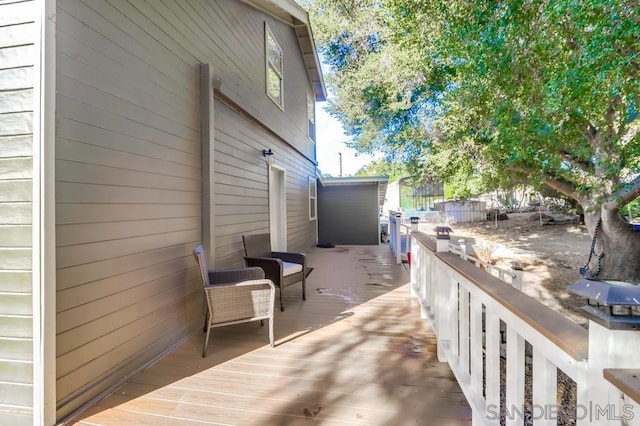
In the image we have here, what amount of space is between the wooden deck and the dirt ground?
1553 mm

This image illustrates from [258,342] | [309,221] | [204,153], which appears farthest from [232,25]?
[309,221]

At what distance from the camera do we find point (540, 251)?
31.0ft

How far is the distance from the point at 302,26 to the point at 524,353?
8.14 meters

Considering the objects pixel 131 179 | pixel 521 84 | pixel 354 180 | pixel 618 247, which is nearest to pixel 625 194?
pixel 618 247

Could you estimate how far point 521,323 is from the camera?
1.24 m

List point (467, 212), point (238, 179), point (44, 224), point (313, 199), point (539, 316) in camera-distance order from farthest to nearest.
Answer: point (467, 212), point (313, 199), point (238, 179), point (44, 224), point (539, 316)

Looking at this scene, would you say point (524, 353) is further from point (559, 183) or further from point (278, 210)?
point (559, 183)

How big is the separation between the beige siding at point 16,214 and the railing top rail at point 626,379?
2.59m

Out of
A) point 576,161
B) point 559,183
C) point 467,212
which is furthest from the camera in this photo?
point 467,212

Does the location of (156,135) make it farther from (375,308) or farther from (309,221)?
(309,221)

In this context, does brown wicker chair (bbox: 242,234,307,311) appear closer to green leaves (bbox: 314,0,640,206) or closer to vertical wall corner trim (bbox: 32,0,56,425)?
vertical wall corner trim (bbox: 32,0,56,425)

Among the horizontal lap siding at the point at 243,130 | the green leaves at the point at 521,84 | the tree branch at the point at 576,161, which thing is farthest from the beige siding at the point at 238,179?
the tree branch at the point at 576,161

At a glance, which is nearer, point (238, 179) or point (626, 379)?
point (626, 379)

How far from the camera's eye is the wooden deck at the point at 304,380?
189 cm
